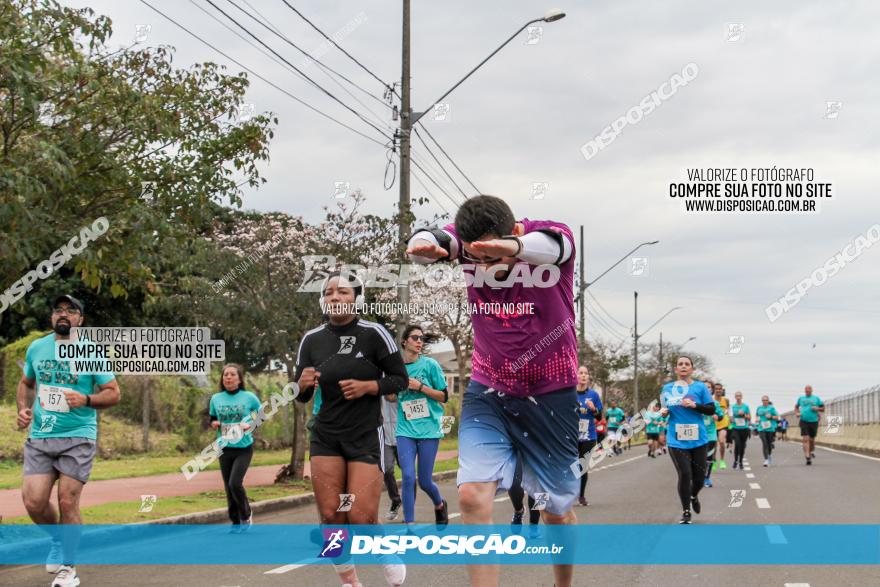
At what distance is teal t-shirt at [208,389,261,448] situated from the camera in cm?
1181

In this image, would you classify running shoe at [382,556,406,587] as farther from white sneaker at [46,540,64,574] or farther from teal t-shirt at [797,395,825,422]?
teal t-shirt at [797,395,825,422]

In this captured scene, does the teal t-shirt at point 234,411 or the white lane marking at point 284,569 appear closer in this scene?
the white lane marking at point 284,569

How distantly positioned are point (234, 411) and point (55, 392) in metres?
4.21

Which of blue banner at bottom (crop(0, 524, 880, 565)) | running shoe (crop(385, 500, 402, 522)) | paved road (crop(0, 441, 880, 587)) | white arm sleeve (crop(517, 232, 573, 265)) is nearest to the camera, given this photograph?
white arm sleeve (crop(517, 232, 573, 265))

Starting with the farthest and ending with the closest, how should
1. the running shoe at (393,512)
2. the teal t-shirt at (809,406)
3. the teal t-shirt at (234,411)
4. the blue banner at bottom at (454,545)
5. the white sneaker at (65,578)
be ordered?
the teal t-shirt at (809,406)
the running shoe at (393,512)
the teal t-shirt at (234,411)
the blue banner at bottom at (454,545)
the white sneaker at (65,578)

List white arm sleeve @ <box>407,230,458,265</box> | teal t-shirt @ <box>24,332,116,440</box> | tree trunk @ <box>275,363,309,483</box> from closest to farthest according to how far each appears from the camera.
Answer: white arm sleeve @ <box>407,230,458,265</box>, teal t-shirt @ <box>24,332,116,440</box>, tree trunk @ <box>275,363,309,483</box>

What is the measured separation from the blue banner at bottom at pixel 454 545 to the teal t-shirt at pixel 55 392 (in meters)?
0.69

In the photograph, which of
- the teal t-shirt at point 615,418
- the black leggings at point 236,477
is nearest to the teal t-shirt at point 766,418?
the teal t-shirt at point 615,418

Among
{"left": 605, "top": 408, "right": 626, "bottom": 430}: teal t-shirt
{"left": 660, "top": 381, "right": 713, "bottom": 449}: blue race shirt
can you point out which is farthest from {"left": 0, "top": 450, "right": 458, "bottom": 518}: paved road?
{"left": 605, "top": 408, "right": 626, "bottom": 430}: teal t-shirt

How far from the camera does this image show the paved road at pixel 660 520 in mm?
8234

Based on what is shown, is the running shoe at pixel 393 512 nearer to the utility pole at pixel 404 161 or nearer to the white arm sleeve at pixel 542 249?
the utility pole at pixel 404 161

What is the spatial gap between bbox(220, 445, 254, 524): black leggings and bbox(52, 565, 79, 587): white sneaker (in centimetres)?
393

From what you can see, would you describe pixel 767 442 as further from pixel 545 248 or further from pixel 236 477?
pixel 545 248

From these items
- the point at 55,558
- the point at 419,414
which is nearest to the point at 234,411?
the point at 419,414
